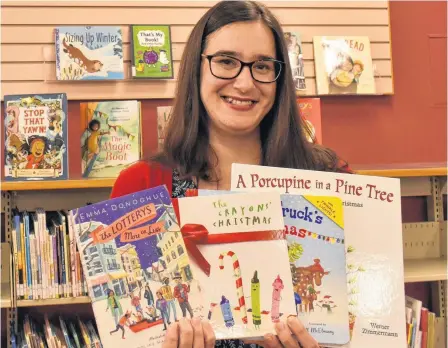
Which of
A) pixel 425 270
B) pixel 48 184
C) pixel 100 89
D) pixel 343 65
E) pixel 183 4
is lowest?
pixel 425 270

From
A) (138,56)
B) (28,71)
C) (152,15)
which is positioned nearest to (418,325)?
(138,56)

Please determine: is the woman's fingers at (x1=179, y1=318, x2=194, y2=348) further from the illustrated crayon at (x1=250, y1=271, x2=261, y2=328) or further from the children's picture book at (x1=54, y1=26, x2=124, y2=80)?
the children's picture book at (x1=54, y1=26, x2=124, y2=80)

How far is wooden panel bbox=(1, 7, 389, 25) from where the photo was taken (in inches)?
99.0

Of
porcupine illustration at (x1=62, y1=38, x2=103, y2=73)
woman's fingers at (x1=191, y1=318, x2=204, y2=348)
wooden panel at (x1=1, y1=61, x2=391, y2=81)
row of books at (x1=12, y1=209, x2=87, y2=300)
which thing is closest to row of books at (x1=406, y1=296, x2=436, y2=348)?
row of books at (x1=12, y1=209, x2=87, y2=300)

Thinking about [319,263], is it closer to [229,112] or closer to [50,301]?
[229,112]

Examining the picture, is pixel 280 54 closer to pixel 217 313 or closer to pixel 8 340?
pixel 217 313

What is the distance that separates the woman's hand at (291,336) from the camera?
118cm

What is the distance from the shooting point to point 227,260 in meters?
1.21

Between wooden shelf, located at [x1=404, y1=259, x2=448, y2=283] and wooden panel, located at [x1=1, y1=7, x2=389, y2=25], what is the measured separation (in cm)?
120

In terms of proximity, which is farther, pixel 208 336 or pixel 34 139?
pixel 34 139

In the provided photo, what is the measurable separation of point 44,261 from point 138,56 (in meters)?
1.03

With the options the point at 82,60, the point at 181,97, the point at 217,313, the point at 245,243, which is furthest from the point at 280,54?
the point at 82,60

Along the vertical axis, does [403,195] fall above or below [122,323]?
above

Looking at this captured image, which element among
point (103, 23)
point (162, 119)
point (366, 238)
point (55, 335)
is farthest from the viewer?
point (103, 23)
